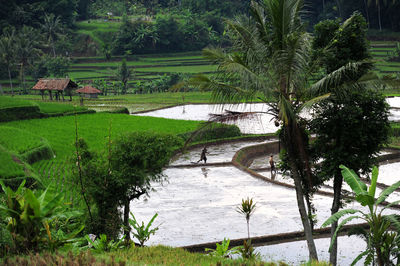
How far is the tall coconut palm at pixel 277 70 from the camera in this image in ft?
32.0

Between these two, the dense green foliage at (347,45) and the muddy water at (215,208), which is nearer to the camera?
the dense green foliage at (347,45)

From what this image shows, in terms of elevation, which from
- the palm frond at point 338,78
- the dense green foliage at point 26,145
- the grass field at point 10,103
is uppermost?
the palm frond at point 338,78

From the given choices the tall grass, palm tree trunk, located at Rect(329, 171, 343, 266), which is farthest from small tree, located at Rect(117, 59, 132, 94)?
palm tree trunk, located at Rect(329, 171, 343, 266)

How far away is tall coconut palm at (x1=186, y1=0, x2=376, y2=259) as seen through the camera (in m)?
9.76

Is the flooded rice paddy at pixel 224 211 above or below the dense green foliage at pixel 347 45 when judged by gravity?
below

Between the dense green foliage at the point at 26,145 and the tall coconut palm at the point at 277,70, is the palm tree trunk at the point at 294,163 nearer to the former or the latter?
the tall coconut palm at the point at 277,70

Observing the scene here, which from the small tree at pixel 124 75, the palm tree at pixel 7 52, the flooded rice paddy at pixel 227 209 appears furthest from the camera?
the small tree at pixel 124 75

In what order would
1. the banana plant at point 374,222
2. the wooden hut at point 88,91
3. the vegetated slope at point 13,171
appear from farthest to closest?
the wooden hut at point 88,91 → the vegetated slope at point 13,171 → the banana plant at point 374,222

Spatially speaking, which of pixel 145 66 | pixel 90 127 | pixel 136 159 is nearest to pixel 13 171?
pixel 136 159

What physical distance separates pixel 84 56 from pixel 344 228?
6749 centimetres

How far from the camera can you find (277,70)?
10172mm

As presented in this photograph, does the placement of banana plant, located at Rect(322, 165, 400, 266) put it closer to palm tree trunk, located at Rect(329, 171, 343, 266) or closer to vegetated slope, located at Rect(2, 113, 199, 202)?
palm tree trunk, located at Rect(329, 171, 343, 266)

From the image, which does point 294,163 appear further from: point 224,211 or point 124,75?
point 124,75

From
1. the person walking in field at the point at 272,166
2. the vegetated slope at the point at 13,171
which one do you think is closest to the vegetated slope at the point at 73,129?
the vegetated slope at the point at 13,171
